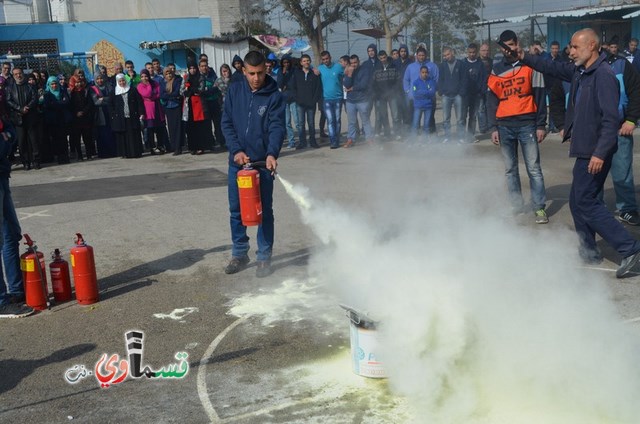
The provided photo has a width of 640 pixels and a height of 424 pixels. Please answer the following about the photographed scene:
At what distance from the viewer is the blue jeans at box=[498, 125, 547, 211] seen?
9555 mm

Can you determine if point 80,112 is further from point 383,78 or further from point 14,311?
point 14,311

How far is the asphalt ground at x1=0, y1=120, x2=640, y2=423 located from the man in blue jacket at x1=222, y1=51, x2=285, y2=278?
500mm

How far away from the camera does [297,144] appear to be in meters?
17.9

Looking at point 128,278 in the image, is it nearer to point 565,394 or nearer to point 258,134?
point 258,134

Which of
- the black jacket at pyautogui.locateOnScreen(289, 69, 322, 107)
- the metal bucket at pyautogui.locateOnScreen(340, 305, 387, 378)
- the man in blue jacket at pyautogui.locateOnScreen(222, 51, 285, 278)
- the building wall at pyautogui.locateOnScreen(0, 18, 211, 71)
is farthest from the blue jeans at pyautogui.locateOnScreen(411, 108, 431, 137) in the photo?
the building wall at pyautogui.locateOnScreen(0, 18, 211, 71)

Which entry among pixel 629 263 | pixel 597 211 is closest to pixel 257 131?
pixel 597 211

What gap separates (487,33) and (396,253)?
25928 millimetres

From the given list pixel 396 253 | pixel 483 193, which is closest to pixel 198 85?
pixel 483 193

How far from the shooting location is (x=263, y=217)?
797 centimetres

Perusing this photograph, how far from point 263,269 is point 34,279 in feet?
7.63

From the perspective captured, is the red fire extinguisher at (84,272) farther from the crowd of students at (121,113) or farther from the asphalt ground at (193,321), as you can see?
the crowd of students at (121,113)

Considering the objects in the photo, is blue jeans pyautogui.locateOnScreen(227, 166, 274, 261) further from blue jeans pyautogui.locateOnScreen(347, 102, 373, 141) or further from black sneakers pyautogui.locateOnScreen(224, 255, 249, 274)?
blue jeans pyautogui.locateOnScreen(347, 102, 373, 141)

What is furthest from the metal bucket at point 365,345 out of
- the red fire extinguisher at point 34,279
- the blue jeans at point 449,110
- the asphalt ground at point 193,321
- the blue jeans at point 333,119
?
the blue jeans at point 449,110

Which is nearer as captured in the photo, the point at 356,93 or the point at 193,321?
the point at 193,321
